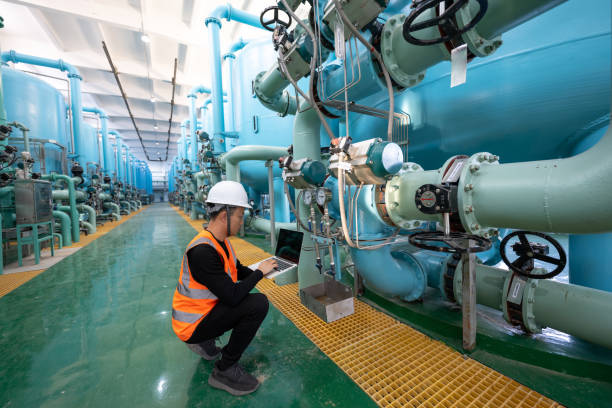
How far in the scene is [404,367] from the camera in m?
1.50

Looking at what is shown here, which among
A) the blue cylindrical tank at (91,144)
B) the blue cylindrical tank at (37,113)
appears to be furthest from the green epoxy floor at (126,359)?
the blue cylindrical tank at (91,144)

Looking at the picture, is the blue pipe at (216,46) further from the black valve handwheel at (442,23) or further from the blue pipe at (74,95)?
the black valve handwheel at (442,23)

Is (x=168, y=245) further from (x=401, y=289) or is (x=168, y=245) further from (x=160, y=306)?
(x=401, y=289)

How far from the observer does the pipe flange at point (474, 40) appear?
110 centimetres

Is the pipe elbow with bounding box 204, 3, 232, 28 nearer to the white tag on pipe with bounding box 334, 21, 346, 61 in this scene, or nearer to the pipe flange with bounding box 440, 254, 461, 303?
the white tag on pipe with bounding box 334, 21, 346, 61

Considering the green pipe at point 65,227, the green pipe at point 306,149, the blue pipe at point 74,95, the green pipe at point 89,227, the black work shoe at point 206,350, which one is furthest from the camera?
the blue pipe at point 74,95

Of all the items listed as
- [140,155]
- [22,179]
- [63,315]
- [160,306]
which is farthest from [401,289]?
[140,155]

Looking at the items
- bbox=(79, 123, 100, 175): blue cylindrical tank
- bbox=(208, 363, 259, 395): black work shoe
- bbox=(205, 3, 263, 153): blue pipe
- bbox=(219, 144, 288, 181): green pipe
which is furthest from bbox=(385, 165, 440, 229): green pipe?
bbox=(79, 123, 100, 175): blue cylindrical tank

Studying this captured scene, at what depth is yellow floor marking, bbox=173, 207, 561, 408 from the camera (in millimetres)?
1265

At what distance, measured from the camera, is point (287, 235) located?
318 cm

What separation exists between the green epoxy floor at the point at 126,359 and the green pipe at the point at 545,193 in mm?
1134

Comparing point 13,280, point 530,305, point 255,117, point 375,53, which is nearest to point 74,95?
point 255,117

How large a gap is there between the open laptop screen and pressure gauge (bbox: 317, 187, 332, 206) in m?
0.98

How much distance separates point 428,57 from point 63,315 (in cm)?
347
